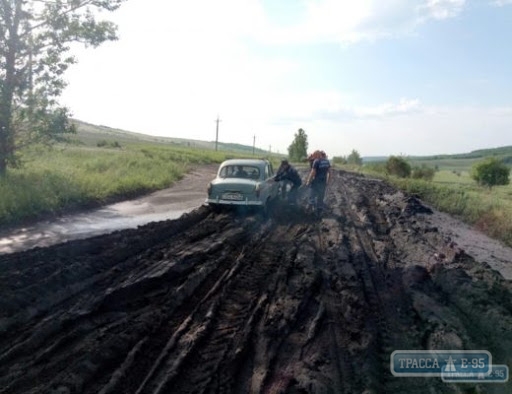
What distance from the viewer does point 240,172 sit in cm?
1552

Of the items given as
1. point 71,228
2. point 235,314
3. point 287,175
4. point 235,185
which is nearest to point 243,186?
point 235,185

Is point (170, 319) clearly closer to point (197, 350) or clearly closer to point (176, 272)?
point (197, 350)

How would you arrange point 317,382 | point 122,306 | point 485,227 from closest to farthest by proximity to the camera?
point 317,382 < point 122,306 < point 485,227

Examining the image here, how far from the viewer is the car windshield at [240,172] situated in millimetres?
15352

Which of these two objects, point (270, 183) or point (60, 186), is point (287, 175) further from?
point (60, 186)

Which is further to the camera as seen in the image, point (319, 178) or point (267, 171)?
point (319, 178)

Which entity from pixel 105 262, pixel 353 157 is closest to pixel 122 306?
pixel 105 262

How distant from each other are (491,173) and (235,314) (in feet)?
205

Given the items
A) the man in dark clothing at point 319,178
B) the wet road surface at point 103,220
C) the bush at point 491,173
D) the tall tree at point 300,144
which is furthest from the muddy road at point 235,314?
the tall tree at point 300,144

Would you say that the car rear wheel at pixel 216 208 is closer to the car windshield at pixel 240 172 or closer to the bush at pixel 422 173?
the car windshield at pixel 240 172

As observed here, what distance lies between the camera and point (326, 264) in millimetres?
9578

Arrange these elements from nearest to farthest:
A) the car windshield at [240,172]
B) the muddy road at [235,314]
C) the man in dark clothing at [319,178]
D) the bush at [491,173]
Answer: the muddy road at [235,314]
the car windshield at [240,172]
the man in dark clothing at [319,178]
the bush at [491,173]

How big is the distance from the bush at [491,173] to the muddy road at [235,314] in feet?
182

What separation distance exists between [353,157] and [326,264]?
9278cm
